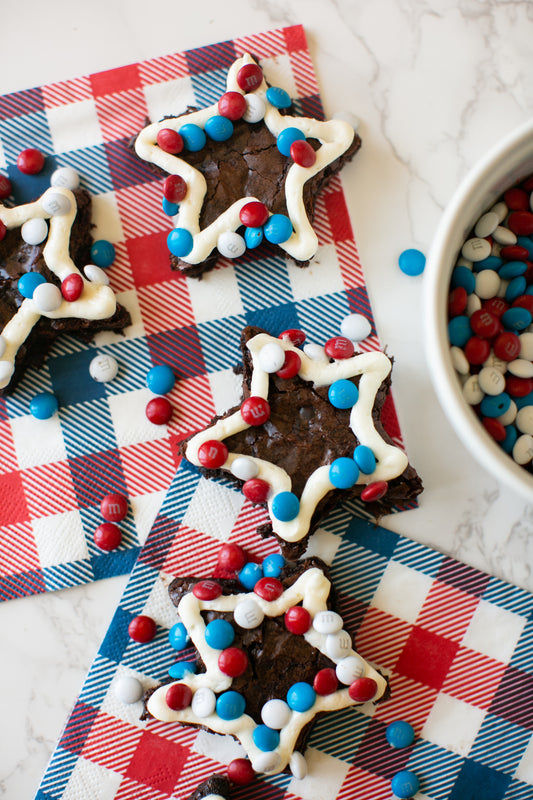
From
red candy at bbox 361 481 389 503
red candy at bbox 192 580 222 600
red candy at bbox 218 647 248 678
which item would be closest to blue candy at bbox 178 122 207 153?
red candy at bbox 361 481 389 503

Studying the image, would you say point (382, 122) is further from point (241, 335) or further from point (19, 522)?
point (19, 522)

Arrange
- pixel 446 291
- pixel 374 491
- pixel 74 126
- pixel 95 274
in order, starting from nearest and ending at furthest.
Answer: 1. pixel 446 291
2. pixel 374 491
3. pixel 95 274
4. pixel 74 126

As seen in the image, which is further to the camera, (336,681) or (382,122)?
(382,122)

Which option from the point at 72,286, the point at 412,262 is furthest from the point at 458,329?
the point at 72,286

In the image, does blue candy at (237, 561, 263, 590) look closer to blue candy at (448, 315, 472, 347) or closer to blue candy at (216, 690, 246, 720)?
blue candy at (216, 690, 246, 720)

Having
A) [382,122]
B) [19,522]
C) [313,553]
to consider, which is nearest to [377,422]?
[313,553]

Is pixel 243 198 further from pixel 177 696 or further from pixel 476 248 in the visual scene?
pixel 177 696
